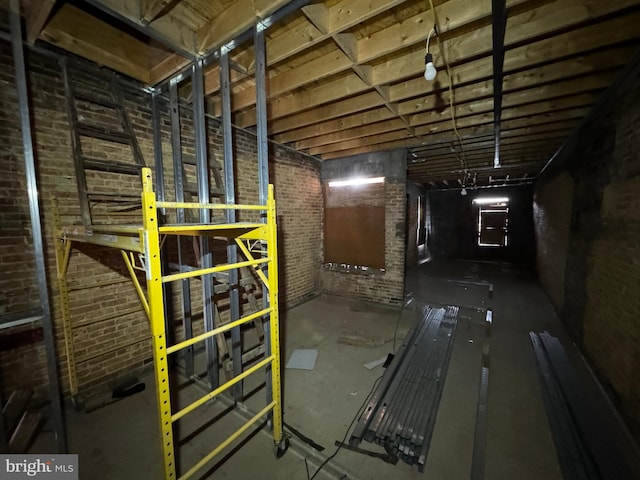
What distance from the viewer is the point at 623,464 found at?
6.19 ft

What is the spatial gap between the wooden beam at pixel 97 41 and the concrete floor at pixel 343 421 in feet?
11.3

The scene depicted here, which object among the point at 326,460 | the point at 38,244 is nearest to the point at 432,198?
the point at 326,460

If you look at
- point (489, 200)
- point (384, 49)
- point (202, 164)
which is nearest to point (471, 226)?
point (489, 200)

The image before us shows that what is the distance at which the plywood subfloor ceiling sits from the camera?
1895mm

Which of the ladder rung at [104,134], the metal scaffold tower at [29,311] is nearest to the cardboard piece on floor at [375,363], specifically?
the metal scaffold tower at [29,311]

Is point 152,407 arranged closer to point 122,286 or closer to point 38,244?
point 122,286

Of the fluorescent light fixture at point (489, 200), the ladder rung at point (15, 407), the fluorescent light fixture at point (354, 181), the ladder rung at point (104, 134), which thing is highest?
the ladder rung at point (104, 134)

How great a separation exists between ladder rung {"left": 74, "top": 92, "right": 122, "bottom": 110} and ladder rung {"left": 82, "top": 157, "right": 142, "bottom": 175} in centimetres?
58

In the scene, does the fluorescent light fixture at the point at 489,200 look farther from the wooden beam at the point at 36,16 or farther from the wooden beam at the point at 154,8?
the wooden beam at the point at 36,16

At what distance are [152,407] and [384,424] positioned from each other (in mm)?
2291

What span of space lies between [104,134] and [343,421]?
12.1 feet

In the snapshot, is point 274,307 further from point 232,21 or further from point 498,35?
point 498,35

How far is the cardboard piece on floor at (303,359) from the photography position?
3.17 m

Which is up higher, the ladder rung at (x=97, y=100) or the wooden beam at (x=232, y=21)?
the wooden beam at (x=232, y=21)
